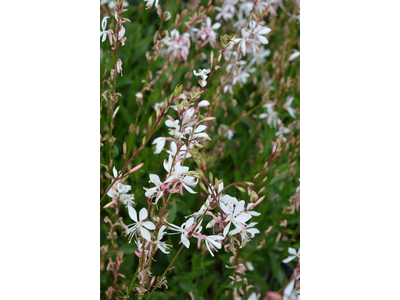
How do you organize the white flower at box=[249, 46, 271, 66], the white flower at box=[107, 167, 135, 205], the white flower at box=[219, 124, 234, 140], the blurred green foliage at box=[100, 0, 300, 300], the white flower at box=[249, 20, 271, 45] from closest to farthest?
the white flower at box=[107, 167, 135, 205]
the white flower at box=[249, 20, 271, 45]
the blurred green foliage at box=[100, 0, 300, 300]
the white flower at box=[219, 124, 234, 140]
the white flower at box=[249, 46, 271, 66]

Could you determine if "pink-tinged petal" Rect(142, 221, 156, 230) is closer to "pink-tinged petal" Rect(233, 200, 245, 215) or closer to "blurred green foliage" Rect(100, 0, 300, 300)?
"pink-tinged petal" Rect(233, 200, 245, 215)

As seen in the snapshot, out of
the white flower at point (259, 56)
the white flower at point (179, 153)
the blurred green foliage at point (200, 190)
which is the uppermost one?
the white flower at point (259, 56)

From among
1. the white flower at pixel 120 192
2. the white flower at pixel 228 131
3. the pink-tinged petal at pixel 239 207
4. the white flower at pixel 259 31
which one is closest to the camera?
the pink-tinged petal at pixel 239 207

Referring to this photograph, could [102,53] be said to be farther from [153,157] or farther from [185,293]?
[185,293]

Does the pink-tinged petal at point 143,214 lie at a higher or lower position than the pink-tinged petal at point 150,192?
lower

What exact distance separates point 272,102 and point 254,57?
376 millimetres

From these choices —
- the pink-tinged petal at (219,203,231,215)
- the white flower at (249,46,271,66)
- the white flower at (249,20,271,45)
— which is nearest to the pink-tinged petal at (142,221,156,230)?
the pink-tinged petal at (219,203,231,215)

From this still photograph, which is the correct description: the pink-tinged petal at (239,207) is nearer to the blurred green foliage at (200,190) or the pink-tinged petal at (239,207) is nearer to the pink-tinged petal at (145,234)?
the pink-tinged petal at (145,234)

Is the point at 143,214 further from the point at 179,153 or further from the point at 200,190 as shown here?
the point at 200,190

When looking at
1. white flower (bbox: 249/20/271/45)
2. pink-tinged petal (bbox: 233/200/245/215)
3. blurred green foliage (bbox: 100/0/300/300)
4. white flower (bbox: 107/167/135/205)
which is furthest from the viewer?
blurred green foliage (bbox: 100/0/300/300)

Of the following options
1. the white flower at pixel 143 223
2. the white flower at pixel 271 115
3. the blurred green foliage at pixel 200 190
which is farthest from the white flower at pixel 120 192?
the white flower at pixel 271 115
